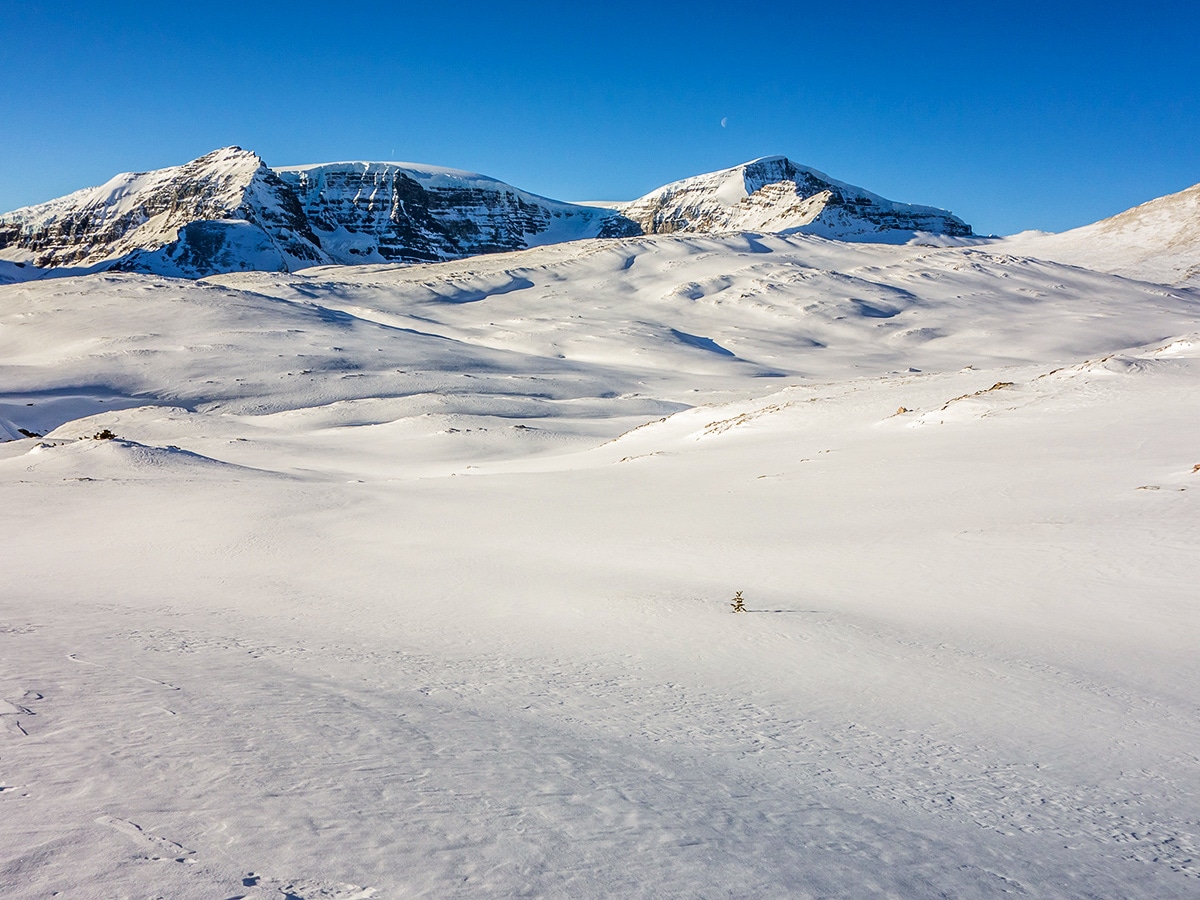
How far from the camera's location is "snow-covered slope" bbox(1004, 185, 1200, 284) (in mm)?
107688

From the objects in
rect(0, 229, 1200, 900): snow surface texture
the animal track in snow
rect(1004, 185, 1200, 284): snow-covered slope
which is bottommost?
rect(0, 229, 1200, 900): snow surface texture

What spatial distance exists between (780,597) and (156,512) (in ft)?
35.8

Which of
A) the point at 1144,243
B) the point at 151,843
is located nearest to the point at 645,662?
the point at 151,843

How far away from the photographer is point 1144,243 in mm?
120438

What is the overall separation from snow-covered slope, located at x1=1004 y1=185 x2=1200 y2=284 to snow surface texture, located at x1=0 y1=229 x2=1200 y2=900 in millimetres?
106996

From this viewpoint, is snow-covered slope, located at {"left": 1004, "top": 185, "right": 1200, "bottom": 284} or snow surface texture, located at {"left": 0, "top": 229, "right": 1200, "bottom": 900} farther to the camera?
snow-covered slope, located at {"left": 1004, "top": 185, "right": 1200, "bottom": 284}

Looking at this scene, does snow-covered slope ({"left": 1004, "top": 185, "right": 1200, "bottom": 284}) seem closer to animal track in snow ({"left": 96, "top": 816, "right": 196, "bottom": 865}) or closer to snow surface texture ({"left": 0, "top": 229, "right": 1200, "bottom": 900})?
snow surface texture ({"left": 0, "top": 229, "right": 1200, "bottom": 900})

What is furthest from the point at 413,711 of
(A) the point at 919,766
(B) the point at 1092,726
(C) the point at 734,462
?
(C) the point at 734,462

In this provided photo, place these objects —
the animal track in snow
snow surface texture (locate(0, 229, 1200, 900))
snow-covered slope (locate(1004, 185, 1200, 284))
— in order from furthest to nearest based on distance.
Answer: snow-covered slope (locate(1004, 185, 1200, 284)), snow surface texture (locate(0, 229, 1200, 900)), the animal track in snow

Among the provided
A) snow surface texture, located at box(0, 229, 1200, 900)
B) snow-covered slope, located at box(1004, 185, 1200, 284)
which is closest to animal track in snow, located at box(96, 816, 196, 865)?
snow surface texture, located at box(0, 229, 1200, 900)

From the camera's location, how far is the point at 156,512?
13469 mm

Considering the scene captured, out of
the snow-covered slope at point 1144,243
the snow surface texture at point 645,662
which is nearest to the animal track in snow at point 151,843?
the snow surface texture at point 645,662

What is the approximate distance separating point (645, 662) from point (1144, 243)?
145m

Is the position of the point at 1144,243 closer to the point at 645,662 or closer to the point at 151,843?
the point at 645,662
